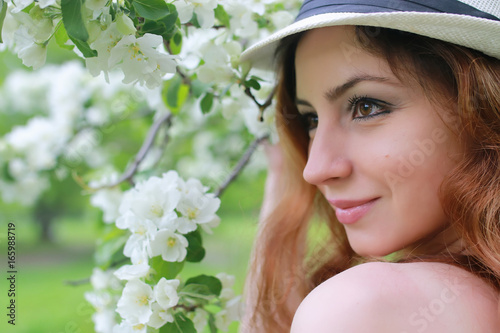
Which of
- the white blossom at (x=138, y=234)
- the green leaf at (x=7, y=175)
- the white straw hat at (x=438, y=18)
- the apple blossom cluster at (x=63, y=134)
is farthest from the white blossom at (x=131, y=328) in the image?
the green leaf at (x=7, y=175)

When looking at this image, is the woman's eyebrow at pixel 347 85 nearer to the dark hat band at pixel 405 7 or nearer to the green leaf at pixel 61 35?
the dark hat band at pixel 405 7

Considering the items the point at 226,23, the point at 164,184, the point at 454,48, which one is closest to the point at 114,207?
the point at 164,184

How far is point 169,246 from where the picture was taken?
1.04 meters

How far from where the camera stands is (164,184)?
1094 millimetres

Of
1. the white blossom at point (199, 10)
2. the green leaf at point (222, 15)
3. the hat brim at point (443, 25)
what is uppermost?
the hat brim at point (443, 25)

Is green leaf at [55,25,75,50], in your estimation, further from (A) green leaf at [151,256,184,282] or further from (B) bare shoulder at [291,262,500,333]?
(B) bare shoulder at [291,262,500,333]

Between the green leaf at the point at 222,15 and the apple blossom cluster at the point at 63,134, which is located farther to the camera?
the apple blossom cluster at the point at 63,134

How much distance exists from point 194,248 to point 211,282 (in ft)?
0.28

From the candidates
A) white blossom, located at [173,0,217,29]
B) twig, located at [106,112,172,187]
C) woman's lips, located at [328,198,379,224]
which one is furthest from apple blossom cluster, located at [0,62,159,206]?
woman's lips, located at [328,198,379,224]

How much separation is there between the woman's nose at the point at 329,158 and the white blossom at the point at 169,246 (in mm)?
284

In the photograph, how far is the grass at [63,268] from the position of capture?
1.76m

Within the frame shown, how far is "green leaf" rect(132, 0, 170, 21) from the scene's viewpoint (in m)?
0.85

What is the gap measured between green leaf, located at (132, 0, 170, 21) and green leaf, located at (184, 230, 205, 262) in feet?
1.52

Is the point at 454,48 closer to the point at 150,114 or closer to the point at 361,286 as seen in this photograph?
the point at 361,286
